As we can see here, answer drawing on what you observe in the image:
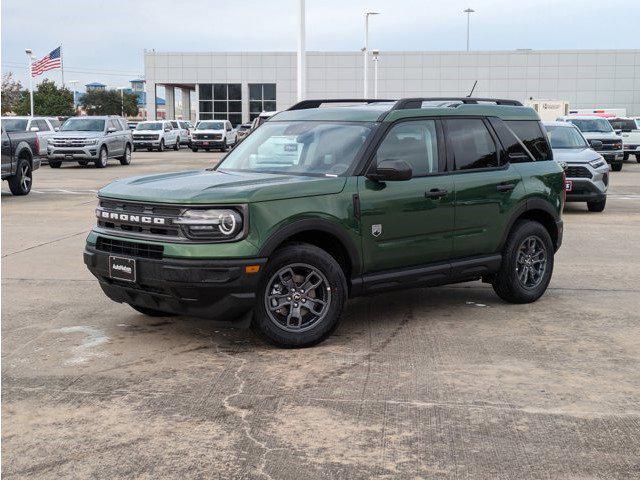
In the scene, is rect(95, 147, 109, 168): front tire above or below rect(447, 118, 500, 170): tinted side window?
below

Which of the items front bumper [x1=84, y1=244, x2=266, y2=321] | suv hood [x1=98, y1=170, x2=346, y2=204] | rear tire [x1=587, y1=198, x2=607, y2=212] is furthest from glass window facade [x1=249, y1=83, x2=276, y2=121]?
front bumper [x1=84, y1=244, x2=266, y2=321]

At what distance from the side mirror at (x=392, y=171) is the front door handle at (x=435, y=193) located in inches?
16.8

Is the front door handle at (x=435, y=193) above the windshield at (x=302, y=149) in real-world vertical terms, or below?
below

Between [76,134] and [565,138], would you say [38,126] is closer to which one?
[76,134]

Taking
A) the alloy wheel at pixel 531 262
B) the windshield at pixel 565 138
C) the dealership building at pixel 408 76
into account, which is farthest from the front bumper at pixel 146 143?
the alloy wheel at pixel 531 262

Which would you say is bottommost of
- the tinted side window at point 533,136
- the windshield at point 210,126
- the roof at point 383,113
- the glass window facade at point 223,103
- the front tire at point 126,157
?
the front tire at point 126,157

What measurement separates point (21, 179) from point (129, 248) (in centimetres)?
1401

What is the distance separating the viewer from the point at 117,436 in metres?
4.59

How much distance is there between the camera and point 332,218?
6.45 metres

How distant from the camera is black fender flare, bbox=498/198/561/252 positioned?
7.81m

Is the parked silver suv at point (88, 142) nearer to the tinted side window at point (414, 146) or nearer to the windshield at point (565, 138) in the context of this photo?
the windshield at point (565, 138)

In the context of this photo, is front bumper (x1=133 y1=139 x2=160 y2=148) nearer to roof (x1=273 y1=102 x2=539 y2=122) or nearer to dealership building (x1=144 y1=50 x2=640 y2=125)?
dealership building (x1=144 y1=50 x2=640 y2=125)

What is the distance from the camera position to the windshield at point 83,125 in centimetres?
3112

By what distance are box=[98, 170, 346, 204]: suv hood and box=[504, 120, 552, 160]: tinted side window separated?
2.39 meters
